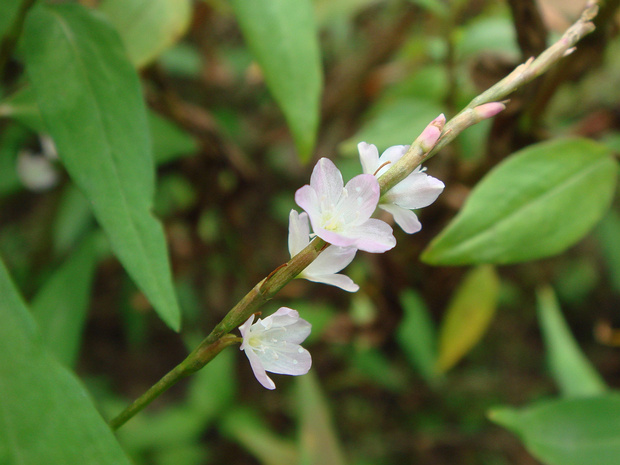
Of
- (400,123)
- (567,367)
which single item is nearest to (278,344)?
(400,123)

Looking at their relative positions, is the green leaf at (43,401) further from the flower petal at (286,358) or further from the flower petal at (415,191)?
the flower petal at (415,191)

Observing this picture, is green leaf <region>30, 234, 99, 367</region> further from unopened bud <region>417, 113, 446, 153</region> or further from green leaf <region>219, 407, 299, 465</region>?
unopened bud <region>417, 113, 446, 153</region>

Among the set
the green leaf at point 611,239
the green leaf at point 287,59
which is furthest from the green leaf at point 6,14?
the green leaf at point 611,239

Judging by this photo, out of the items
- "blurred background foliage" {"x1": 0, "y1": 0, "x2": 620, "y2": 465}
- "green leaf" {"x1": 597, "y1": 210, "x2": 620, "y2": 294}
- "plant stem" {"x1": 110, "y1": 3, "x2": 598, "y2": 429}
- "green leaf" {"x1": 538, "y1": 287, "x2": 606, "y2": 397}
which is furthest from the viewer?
"green leaf" {"x1": 597, "y1": 210, "x2": 620, "y2": 294}

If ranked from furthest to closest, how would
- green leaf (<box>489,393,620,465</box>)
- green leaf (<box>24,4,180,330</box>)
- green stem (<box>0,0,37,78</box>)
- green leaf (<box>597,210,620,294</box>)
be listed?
green leaf (<box>597,210,620,294</box>) < green leaf (<box>489,393,620,465</box>) < green stem (<box>0,0,37,78</box>) < green leaf (<box>24,4,180,330</box>)

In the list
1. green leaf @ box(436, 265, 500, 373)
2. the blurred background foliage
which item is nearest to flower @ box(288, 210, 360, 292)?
the blurred background foliage

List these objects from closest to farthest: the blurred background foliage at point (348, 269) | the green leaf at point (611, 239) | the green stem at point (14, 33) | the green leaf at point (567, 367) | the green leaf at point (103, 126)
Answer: the green leaf at point (103, 126) < the green stem at point (14, 33) < the blurred background foliage at point (348, 269) < the green leaf at point (567, 367) < the green leaf at point (611, 239)
